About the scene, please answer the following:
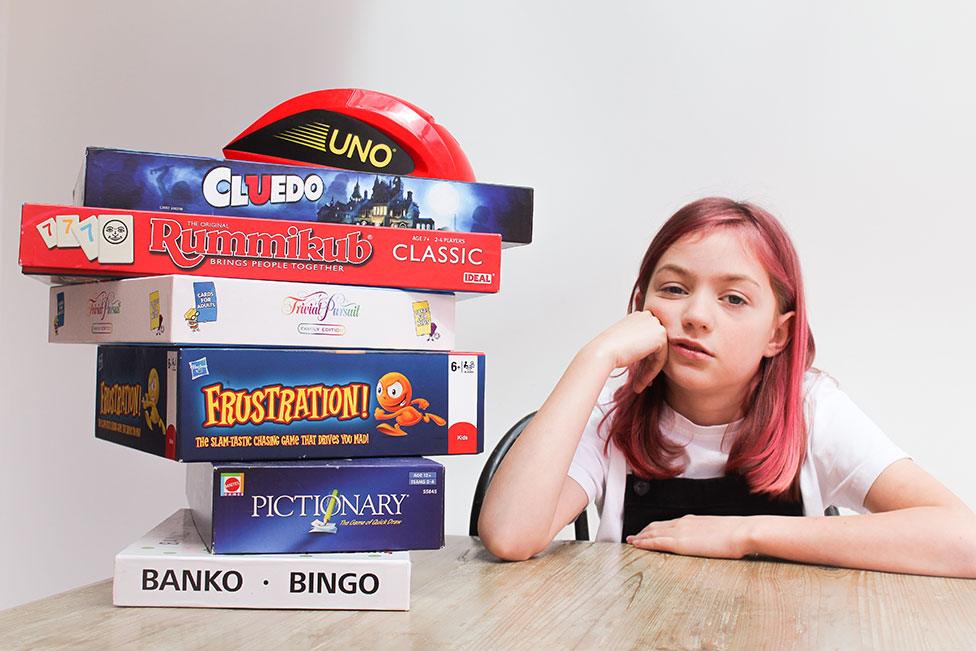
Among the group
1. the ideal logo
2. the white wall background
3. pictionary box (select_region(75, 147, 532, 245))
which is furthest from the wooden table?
the white wall background

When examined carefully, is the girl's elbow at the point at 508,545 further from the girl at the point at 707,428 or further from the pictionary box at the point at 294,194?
the pictionary box at the point at 294,194

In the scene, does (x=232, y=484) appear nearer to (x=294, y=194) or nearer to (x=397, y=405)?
(x=397, y=405)

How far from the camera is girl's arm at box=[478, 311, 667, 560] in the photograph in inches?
44.5

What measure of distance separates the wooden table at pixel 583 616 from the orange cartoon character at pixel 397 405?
166 mm

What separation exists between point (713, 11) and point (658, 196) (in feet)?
1.21

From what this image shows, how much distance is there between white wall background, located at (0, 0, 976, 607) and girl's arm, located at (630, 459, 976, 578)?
69 cm

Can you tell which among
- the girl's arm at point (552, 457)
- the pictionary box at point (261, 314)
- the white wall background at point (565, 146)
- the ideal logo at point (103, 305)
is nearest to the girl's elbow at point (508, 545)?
the girl's arm at point (552, 457)

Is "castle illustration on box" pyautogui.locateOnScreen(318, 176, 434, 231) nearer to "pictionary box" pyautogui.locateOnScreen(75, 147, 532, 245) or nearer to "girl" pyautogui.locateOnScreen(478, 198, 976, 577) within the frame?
"pictionary box" pyautogui.locateOnScreen(75, 147, 532, 245)

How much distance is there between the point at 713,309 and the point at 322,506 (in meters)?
0.69

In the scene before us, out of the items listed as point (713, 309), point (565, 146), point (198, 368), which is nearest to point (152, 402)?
point (198, 368)

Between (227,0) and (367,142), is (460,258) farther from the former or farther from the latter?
(227,0)

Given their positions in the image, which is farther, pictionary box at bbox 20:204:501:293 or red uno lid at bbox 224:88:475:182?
red uno lid at bbox 224:88:475:182

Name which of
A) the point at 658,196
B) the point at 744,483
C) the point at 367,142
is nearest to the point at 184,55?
the point at 658,196

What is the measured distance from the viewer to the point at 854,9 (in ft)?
5.82
